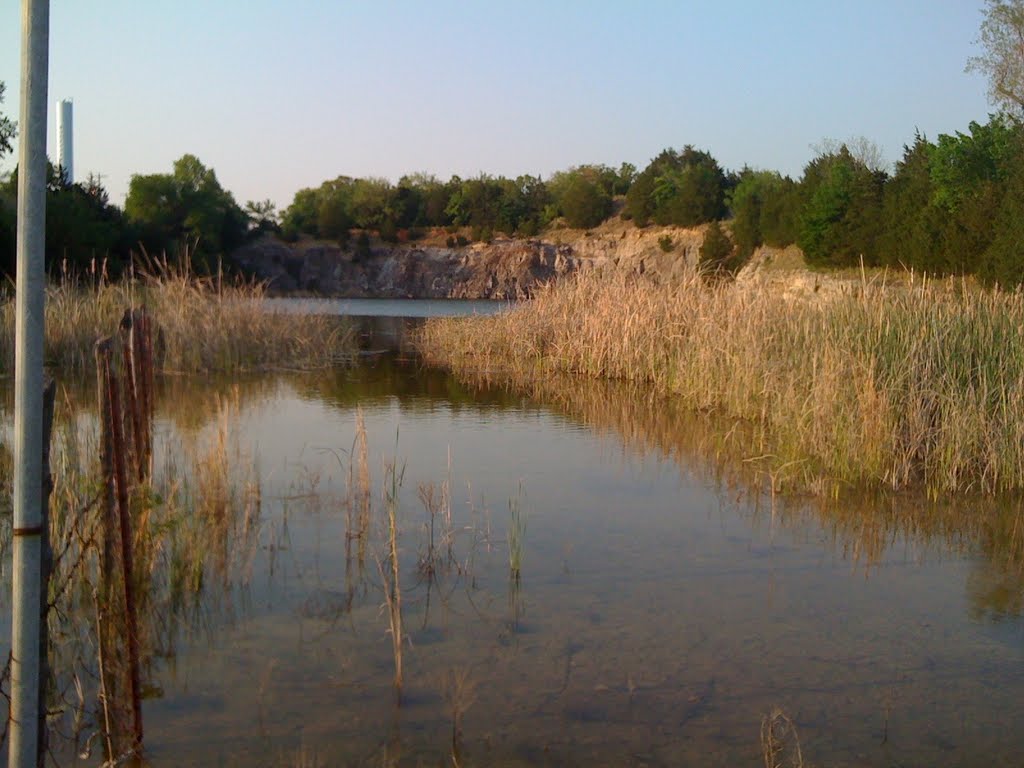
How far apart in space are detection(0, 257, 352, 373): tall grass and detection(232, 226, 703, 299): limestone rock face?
33712mm

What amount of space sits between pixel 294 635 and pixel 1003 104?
33.2 m

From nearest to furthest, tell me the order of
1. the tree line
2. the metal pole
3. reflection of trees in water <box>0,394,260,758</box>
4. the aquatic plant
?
the metal pole → reflection of trees in water <box>0,394,260,758</box> → the aquatic plant → the tree line

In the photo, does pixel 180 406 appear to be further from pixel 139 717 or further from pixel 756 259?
pixel 756 259

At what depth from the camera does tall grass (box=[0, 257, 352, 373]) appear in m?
13.5

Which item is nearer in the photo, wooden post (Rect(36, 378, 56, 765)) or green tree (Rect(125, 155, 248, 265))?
wooden post (Rect(36, 378, 56, 765))

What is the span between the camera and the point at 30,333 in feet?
6.71

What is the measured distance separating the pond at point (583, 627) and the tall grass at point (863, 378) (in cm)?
61

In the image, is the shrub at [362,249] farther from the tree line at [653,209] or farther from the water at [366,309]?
the water at [366,309]

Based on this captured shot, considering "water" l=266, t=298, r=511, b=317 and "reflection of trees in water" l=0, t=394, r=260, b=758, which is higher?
"water" l=266, t=298, r=511, b=317

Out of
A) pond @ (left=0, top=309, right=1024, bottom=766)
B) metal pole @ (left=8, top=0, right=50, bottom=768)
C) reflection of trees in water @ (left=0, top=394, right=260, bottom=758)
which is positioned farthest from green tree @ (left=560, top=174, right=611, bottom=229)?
metal pole @ (left=8, top=0, right=50, bottom=768)

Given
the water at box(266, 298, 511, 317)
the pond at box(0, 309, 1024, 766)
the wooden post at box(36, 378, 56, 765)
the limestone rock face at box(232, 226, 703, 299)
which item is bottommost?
the pond at box(0, 309, 1024, 766)

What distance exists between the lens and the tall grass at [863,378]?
24.7ft

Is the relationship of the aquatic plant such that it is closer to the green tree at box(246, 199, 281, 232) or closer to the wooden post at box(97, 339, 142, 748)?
the wooden post at box(97, 339, 142, 748)

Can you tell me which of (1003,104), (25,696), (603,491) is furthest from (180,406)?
(1003,104)
